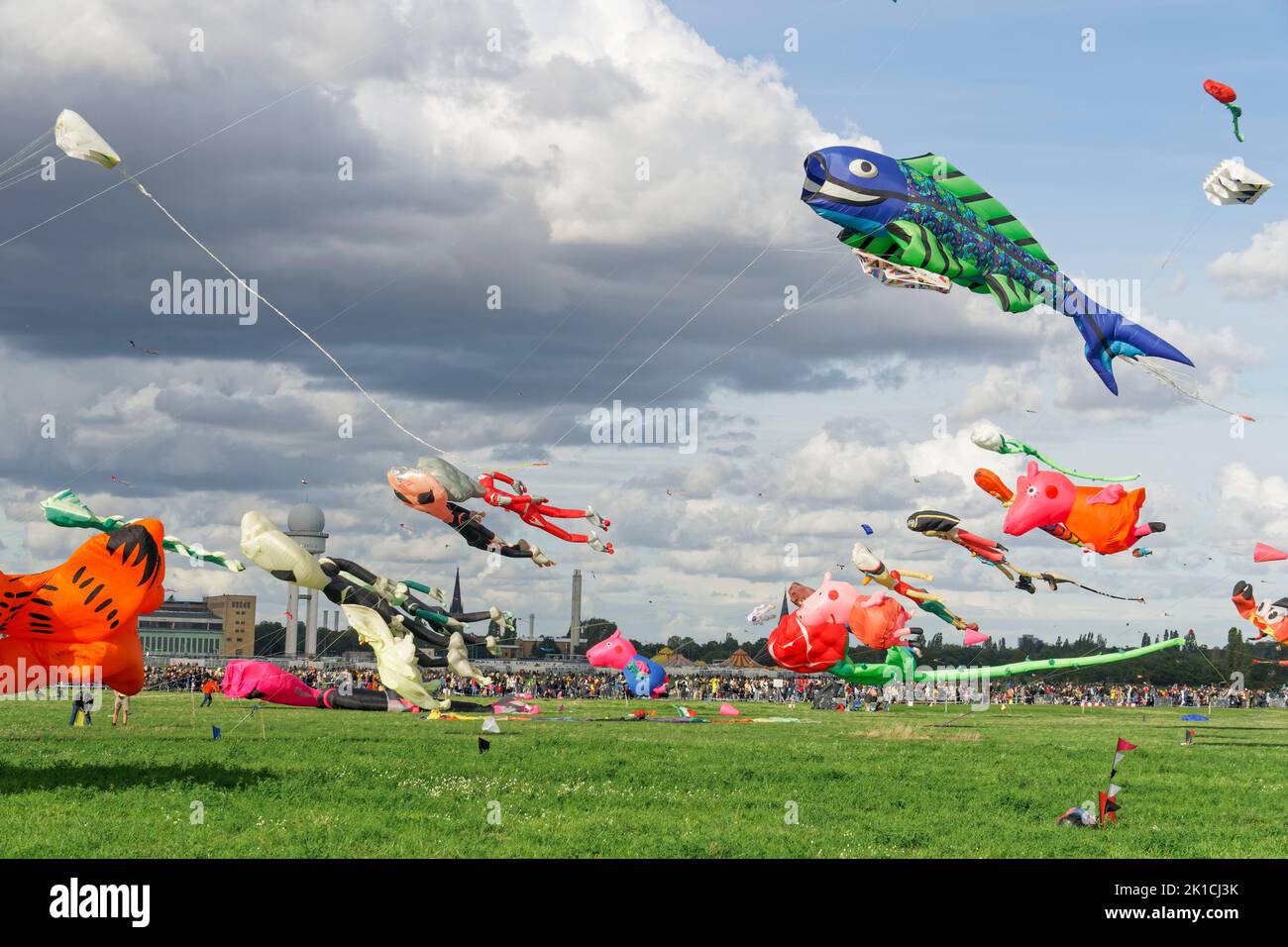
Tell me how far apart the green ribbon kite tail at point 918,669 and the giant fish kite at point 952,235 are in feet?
48.1

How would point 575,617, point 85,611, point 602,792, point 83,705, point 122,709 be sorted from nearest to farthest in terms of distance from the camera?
point 85,611
point 602,792
point 83,705
point 122,709
point 575,617

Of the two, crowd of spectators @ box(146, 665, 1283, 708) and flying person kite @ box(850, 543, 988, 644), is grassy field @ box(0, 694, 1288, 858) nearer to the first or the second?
flying person kite @ box(850, 543, 988, 644)

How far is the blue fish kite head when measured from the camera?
2214cm

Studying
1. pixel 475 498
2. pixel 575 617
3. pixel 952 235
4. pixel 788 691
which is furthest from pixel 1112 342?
pixel 575 617

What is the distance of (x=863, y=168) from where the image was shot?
22203 mm

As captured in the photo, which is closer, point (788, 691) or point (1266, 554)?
point (1266, 554)

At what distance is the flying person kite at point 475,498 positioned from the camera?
24.8 metres

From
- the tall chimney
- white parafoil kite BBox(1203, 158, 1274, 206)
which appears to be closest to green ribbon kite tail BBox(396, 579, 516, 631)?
white parafoil kite BBox(1203, 158, 1274, 206)

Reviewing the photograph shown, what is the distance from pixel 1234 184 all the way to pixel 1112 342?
448 cm

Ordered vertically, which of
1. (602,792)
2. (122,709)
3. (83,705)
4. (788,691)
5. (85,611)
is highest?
(85,611)

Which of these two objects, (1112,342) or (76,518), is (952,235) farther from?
(76,518)

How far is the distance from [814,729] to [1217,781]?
1629 centimetres

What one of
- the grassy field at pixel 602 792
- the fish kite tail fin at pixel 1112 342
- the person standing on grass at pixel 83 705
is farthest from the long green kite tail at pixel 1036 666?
the person standing on grass at pixel 83 705
